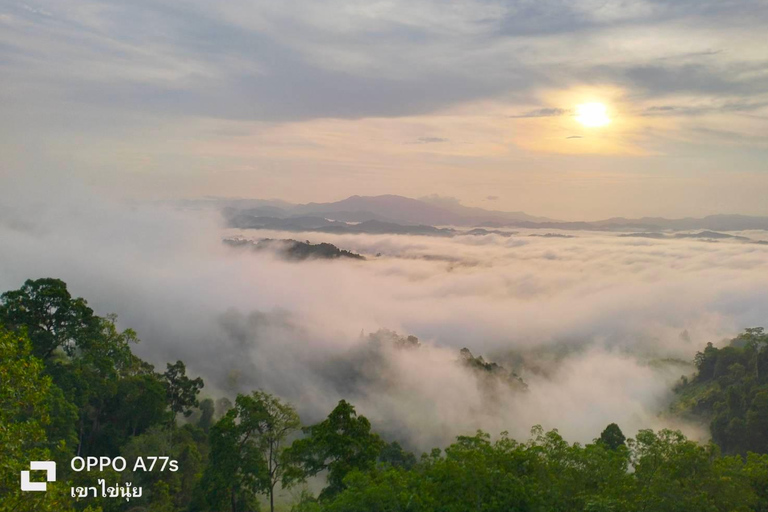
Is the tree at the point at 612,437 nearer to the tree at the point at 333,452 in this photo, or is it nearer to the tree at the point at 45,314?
the tree at the point at 333,452

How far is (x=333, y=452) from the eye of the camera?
84.7 feet

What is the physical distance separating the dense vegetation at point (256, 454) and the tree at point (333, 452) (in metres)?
0.06

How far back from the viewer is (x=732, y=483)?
1909cm

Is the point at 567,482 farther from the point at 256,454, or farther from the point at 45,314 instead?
the point at 45,314

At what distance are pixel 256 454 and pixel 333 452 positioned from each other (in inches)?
203

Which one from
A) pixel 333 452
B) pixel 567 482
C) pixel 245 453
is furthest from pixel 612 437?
pixel 245 453

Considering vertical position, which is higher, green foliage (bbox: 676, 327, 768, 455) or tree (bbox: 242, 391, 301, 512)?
tree (bbox: 242, 391, 301, 512)

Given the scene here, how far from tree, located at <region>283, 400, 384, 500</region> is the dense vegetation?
0.06 meters

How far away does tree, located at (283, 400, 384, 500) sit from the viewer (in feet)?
83.8

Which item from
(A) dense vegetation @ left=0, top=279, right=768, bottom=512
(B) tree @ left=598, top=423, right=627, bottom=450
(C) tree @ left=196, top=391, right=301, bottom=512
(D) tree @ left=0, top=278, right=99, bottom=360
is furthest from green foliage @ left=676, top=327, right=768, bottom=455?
(D) tree @ left=0, top=278, right=99, bottom=360

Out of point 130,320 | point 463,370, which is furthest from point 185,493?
point 130,320

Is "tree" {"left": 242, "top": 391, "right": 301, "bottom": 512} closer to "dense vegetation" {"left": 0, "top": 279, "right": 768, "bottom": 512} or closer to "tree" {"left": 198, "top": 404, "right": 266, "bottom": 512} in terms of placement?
"dense vegetation" {"left": 0, "top": 279, "right": 768, "bottom": 512}

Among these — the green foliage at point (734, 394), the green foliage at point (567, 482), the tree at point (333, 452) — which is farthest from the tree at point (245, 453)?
the green foliage at point (734, 394)

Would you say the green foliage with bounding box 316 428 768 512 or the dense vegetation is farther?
the green foliage with bounding box 316 428 768 512
